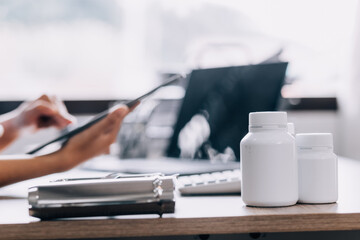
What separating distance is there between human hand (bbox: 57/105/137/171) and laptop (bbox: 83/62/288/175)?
7.9 inches

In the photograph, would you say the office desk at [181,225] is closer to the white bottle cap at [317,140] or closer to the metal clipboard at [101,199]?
the metal clipboard at [101,199]

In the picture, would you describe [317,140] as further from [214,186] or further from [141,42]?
[141,42]

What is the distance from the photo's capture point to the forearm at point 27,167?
81 cm

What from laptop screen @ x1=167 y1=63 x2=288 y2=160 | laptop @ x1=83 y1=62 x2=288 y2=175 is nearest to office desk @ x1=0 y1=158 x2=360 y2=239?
laptop @ x1=83 y1=62 x2=288 y2=175

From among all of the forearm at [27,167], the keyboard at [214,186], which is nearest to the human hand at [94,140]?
the forearm at [27,167]

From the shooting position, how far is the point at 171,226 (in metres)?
0.54

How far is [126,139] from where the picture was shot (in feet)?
5.05

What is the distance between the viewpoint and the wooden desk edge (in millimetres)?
543

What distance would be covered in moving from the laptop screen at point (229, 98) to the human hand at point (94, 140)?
0.36 metres

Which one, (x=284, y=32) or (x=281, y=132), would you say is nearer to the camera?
(x=281, y=132)

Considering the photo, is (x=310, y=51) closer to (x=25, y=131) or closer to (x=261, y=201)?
(x=25, y=131)

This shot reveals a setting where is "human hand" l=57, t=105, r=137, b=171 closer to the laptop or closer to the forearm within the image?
the forearm

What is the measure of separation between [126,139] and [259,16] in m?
0.94

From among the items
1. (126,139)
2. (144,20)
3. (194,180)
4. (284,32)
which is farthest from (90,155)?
A: (284,32)
